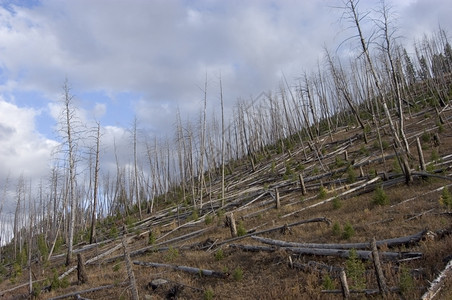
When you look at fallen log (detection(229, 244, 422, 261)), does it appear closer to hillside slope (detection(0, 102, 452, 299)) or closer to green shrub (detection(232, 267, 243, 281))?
hillside slope (detection(0, 102, 452, 299))

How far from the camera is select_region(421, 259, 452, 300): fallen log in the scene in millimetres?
4584

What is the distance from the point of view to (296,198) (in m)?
15.8

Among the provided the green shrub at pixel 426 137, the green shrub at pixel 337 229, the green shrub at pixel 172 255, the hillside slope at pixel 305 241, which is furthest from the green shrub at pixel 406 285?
the green shrub at pixel 426 137

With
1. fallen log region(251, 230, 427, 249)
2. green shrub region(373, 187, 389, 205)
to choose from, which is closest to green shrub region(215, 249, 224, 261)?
fallen log region(251, 230, 427, 249)

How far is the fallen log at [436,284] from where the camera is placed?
4584mm

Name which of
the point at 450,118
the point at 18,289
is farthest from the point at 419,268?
the point at 450,118

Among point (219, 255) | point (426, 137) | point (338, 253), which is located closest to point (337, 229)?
point (338, 253)

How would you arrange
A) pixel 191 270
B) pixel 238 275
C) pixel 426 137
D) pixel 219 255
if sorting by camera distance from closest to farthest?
pixel 238 275 → pixel 191 270 → pixel 219 255 → pixel 426 137

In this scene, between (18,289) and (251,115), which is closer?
(18,289)

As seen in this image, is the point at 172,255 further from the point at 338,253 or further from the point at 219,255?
the point at 338,253

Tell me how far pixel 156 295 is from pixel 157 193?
1166 inches

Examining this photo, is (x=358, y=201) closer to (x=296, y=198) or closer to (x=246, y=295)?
(x=296, y=198)

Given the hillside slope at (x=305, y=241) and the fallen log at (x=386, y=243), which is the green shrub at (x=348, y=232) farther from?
the fallen log at (x=386, y=243)

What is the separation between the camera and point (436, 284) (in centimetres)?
480
